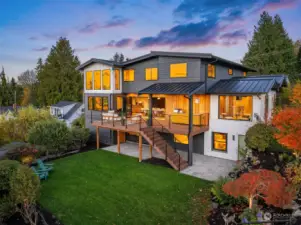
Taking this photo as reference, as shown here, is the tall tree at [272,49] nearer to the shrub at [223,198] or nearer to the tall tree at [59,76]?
the shrub at [223,198]

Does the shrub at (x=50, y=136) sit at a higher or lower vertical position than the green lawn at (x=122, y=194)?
higher

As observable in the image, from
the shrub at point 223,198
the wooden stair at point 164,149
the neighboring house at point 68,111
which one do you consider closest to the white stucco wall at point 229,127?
the wooden stair at point 164,149

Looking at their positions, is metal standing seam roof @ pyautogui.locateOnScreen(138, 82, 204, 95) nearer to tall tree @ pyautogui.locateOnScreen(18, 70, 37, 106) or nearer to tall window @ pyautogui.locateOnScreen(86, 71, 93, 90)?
tall window @ pyautogui.locateOnScreen(86, 71, 93, 90)

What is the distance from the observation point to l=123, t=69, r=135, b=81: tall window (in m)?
18.2

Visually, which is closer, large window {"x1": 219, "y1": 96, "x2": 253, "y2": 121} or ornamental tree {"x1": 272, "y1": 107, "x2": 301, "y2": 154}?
ornamental tree {"x1": 272, "y1": 107, "x2": 301, "y2": 154}

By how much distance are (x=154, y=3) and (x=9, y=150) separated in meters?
17.8

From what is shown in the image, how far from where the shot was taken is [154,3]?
1997 cm

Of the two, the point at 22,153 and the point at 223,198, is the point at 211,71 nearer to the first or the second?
the point at 223,198

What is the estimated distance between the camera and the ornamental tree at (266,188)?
5926mm

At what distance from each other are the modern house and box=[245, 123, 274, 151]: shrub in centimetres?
193

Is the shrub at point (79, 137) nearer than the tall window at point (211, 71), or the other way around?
the tall window at point (211, 71)

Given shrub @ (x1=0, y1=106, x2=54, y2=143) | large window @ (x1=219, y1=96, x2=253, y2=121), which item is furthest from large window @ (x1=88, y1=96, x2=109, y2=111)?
large window @ (x1=219, y1=96, x2=253, y2=121)

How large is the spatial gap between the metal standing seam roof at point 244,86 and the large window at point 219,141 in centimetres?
315

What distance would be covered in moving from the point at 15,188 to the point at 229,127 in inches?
494
